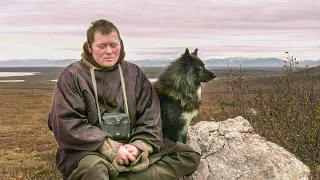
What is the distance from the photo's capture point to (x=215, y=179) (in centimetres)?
610

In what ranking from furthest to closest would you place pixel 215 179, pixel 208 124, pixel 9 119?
1. pixel 9 119
2. pixel 208 124
3. pixel 215 179

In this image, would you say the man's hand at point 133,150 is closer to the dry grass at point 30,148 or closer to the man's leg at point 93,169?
the man's leg at point 93,169

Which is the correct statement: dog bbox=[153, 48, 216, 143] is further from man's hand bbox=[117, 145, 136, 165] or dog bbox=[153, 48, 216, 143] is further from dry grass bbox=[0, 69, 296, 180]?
man's hand bbox=[117, 145, 136, 165]

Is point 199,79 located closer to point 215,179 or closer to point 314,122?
point 215,179

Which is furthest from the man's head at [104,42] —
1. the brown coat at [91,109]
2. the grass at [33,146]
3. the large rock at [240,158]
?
the large rock at [240,158]

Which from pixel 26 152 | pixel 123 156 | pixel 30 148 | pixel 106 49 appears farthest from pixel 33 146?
pixel 123 156

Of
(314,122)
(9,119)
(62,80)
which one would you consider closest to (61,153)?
(62,80)

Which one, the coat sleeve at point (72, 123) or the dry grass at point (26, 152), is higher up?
the coat sleeve at point (72, 123)

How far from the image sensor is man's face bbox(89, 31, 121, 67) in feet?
16.0

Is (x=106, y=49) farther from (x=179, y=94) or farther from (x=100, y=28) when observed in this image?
(x=179, y=94)

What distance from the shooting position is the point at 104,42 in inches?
191

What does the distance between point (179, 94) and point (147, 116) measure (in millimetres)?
1142

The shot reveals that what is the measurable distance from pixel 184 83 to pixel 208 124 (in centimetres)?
108

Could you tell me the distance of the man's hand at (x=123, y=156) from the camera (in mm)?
4609
